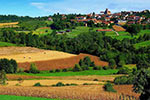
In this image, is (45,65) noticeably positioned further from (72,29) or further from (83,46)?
(72,29)

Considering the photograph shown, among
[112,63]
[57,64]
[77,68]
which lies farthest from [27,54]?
[112,63]

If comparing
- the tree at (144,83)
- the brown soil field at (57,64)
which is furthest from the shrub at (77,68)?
the tree at (144,83)

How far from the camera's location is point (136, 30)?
338 feet

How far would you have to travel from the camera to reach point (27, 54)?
241ft

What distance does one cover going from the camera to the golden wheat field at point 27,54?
221 ft

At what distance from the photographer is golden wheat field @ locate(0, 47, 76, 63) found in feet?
221

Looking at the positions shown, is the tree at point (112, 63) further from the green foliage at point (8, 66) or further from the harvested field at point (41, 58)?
the green foliage at point (8, 66)

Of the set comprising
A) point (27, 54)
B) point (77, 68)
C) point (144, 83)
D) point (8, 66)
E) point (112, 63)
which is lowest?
point (77, 68)

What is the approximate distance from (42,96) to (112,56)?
42105 mm

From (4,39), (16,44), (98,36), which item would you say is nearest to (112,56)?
(98,36)

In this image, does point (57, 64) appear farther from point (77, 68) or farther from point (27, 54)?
point (27, 54)

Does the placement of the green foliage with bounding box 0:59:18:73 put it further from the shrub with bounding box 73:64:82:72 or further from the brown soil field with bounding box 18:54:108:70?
the shrub with bounding box 73:64:82:72

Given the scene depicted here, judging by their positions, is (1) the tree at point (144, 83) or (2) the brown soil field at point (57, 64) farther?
(2) the brown soil field at point (57, 64)

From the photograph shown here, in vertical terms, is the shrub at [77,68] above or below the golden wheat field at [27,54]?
below
